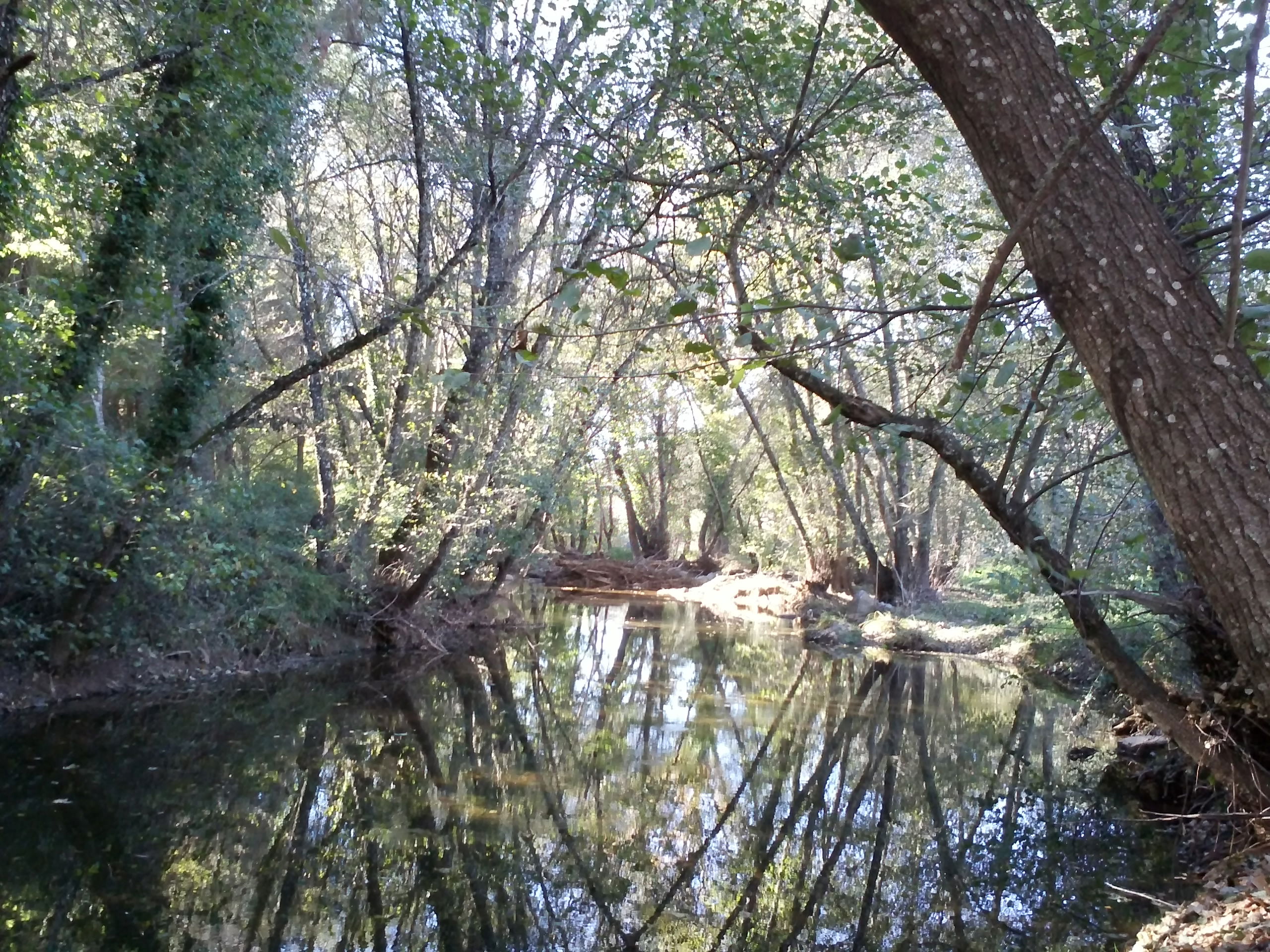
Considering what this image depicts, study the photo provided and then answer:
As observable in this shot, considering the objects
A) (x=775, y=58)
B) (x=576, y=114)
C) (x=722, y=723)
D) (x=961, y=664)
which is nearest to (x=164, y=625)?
(x=722, y=723)

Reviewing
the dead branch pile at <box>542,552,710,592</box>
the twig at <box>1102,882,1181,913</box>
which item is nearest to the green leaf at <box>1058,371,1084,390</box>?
the twig at <box>1102,882,1181,913</box>

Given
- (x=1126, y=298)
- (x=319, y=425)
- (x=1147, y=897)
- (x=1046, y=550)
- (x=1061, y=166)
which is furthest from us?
(x=319, y=425)

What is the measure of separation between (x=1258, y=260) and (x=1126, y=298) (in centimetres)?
34

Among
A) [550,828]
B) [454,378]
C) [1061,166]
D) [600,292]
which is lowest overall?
[550,828]

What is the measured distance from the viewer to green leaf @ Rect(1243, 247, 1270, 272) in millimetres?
2229

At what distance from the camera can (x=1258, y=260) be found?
2.26m

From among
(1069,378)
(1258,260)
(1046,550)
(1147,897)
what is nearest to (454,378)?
(1069,378)

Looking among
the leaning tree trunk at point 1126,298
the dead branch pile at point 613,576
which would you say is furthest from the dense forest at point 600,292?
the dead branch pile at point 613,576

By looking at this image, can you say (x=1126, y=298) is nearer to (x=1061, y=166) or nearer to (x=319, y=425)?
(x=1061, y=166)

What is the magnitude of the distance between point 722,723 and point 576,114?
290 inches

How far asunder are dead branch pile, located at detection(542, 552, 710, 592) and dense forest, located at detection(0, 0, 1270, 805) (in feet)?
36.5

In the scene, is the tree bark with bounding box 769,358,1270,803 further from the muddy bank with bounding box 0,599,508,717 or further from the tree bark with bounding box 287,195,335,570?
the tree bark with bounding box 287,195,335,570

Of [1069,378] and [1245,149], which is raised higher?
[1245,149]

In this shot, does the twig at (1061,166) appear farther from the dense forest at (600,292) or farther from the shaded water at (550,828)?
the shaded water at (550,828)
